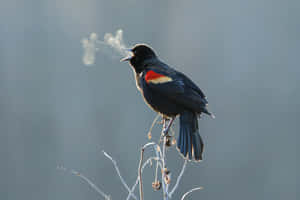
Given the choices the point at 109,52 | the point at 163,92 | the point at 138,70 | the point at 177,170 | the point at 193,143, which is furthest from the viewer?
the point at 177,170

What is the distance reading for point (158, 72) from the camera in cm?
157

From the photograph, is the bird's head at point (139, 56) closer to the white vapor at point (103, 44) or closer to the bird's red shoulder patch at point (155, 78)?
the bird's red shoulder patch at point (155, 78)

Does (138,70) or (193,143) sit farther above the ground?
(138,70)

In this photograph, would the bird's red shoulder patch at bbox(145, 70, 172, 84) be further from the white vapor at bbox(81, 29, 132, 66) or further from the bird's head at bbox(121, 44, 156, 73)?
the white vapor at bbox(81, 29, 132, 66)

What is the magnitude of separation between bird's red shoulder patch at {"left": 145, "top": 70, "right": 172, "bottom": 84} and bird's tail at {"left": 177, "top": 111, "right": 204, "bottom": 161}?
14 cm

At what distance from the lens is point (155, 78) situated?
154 centimetres

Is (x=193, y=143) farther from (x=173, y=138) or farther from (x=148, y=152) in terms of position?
(x=148, y=152)

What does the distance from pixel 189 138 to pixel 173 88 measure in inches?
7.9

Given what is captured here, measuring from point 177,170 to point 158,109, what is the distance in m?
1.87

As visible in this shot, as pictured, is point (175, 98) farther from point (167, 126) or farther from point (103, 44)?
point (103, 44)

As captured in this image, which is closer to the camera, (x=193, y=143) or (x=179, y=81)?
(x=193, y=143)

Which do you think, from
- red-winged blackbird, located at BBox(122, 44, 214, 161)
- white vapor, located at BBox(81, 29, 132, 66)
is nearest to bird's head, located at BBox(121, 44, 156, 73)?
red-winged blackbird, located at BBox(122, 44, 214, 161)

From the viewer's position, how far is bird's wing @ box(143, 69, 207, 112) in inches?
59.1

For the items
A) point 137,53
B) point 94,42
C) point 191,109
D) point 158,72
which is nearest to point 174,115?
point 191,109
